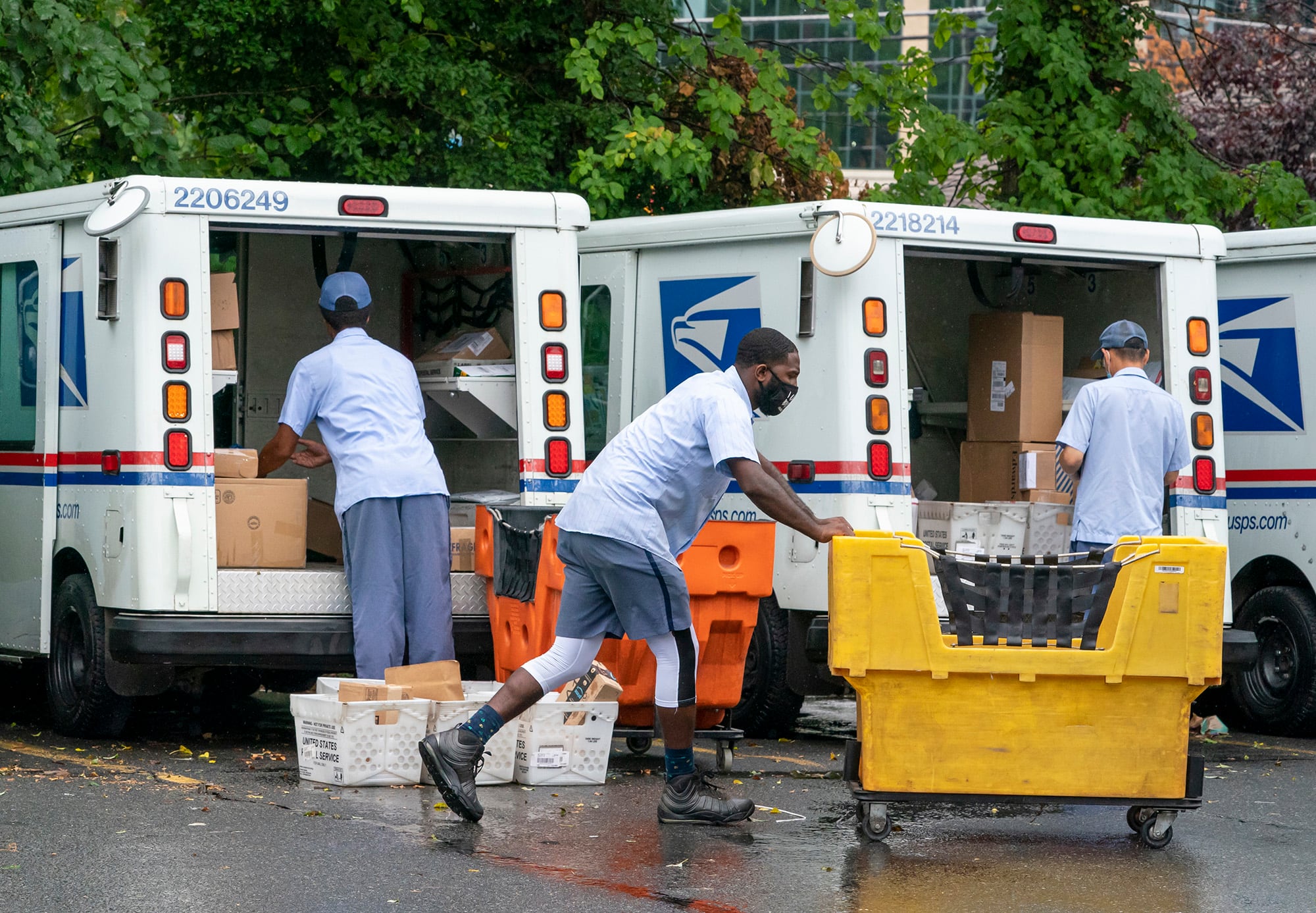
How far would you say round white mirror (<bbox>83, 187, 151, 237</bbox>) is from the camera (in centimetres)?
766

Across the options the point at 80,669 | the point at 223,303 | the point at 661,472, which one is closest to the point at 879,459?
the point at 661,472

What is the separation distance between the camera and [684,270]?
9.05m

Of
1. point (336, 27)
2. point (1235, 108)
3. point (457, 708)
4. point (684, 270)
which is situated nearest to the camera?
point (457, 708)

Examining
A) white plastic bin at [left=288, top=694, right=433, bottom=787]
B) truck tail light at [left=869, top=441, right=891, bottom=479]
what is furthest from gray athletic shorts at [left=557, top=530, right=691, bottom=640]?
truck tail light at [left=869, top=441, right=891, bottom=479]

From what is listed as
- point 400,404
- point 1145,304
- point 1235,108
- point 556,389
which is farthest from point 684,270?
point 1235,108

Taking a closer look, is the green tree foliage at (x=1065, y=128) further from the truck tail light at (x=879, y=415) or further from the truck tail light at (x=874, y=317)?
the truck tail light at (x=879, y=415)

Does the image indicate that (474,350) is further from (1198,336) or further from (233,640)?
(1198,336)

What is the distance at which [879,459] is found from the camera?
27.0 ft

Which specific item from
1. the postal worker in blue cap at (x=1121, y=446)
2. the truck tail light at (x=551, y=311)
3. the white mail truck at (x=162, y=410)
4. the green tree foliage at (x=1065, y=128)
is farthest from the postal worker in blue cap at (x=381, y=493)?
the green tree foliage at (x=1065, y=128)

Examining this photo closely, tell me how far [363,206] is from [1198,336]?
3742mm

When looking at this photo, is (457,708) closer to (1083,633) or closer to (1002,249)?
(1083,633)

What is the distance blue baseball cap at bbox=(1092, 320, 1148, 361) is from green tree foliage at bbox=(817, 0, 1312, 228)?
4.52 meters

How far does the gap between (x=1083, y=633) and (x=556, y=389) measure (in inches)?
111

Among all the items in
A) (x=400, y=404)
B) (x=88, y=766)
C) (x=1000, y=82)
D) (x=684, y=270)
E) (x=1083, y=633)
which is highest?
(x=1000, y=82)
